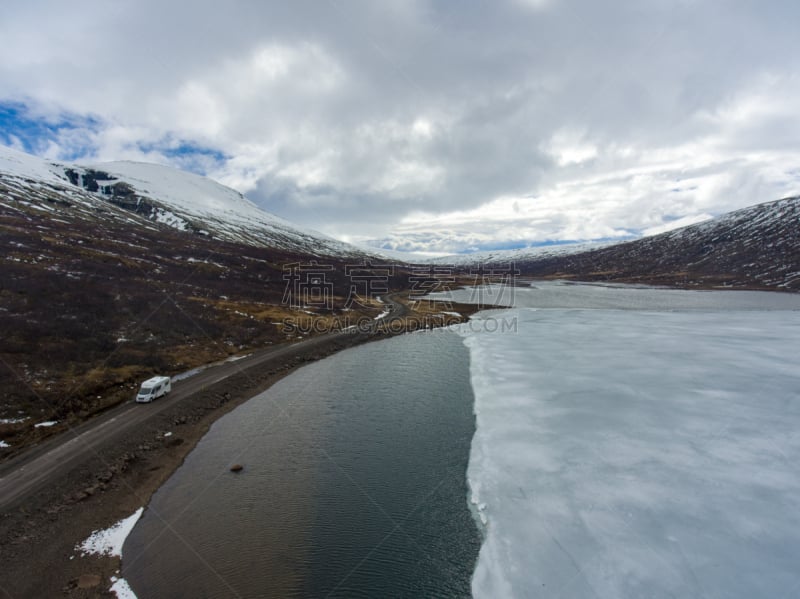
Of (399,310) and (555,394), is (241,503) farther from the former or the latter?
(399,310)

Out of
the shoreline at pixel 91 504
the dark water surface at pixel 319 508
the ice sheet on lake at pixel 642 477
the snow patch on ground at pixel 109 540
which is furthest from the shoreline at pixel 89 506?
the ice sheet on lake at pixel 642 477

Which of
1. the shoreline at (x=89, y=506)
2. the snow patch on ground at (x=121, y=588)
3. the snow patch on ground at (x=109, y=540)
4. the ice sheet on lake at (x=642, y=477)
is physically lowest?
the snow patch on ground at (x=121, y=588)

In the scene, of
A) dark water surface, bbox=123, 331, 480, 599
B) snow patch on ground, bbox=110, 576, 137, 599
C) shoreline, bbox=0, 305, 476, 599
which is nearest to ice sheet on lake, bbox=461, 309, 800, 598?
dark water surface, bbox=123, 331, 480, 599

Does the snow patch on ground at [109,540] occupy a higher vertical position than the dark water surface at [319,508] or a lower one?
lower

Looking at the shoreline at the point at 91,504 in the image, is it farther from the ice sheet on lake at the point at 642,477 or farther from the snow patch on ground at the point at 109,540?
the ice sheet on lake at the point at 642,477

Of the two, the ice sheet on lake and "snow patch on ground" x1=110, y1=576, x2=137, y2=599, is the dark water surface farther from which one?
the ice sheet on lake

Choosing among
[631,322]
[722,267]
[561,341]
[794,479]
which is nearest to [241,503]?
[794,479]

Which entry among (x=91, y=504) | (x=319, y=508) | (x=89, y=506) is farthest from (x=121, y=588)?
(x=319, y=508)

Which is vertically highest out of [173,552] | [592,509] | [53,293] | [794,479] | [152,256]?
[152,256]
